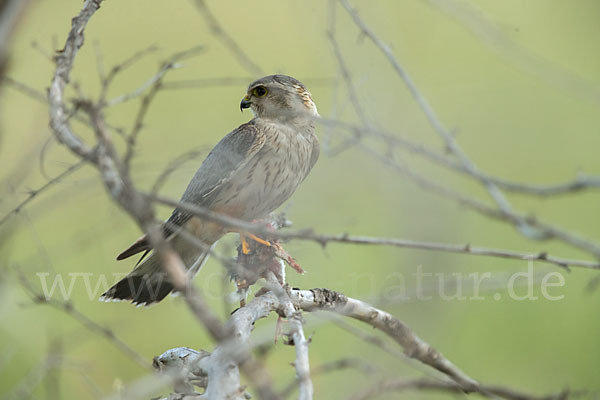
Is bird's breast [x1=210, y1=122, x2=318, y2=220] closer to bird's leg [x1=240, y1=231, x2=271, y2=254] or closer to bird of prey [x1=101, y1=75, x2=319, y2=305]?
bird of prey [x1=101, y1=75, x2=319, y2=305]

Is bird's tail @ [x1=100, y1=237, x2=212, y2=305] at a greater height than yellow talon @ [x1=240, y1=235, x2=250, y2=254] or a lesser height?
greater

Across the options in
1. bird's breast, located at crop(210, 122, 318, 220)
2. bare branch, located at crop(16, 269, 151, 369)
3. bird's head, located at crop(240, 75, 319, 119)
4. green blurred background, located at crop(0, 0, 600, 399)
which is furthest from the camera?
green blurred background, located at crop(0, 0, 600, 399)

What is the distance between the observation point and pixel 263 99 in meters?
3.81

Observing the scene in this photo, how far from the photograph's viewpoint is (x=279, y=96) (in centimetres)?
378

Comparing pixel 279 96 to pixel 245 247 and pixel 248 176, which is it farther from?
pixel 245 247

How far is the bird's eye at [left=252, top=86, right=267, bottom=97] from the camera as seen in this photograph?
12.4 feet

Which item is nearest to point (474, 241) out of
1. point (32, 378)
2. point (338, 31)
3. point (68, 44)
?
point (338, 31)

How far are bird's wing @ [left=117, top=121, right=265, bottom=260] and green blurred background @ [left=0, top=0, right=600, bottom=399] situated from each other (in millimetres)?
233

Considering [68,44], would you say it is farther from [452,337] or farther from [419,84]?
[419,84]

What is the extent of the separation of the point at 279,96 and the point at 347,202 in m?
2.35

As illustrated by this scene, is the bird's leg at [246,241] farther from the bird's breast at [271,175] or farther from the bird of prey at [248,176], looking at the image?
the bird's breast at [271,175]

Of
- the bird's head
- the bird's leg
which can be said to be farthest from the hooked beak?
the bird's leg

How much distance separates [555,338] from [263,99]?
11.2 feet

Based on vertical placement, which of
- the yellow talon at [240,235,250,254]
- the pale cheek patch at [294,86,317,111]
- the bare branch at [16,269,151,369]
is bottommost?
the bare branch at [16,269,151,369]
